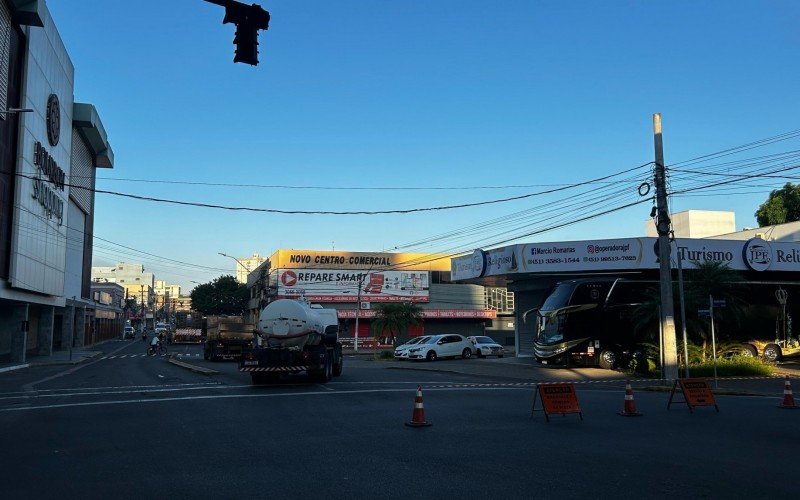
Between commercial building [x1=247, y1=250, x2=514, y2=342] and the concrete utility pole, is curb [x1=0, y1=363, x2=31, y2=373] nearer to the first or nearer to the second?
the concrete utility pole

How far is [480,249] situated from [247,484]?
28.4m

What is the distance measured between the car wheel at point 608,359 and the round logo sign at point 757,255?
30.7 feet

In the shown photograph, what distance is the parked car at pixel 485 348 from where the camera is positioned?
41.0 meters

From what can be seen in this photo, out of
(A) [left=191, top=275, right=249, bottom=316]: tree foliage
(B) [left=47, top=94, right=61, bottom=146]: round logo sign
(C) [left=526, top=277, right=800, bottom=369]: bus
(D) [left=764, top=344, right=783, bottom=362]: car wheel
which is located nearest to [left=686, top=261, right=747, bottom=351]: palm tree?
(C) [left=526, top=277, right=800, bottom=369]: bus

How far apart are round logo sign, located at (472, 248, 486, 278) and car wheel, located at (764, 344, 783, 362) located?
14.0 meters

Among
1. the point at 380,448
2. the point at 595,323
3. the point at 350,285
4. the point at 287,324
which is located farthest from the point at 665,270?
the point at 350,285

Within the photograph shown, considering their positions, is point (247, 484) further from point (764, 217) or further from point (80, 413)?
point (764, 217)

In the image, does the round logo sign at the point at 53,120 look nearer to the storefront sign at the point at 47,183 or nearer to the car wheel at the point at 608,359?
the storefront sign at the point at 47,183

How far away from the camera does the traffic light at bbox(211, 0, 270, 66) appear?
10.2 m

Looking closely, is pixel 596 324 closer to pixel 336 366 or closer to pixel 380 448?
pixel 336 366

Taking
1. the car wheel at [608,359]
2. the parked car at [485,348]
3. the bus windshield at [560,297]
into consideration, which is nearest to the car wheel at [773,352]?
the car wheel at [608,359]

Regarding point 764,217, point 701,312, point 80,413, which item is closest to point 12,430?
point 80,413

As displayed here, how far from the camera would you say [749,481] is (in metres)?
7.45

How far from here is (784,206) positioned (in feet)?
181
